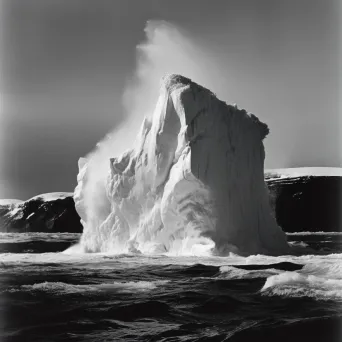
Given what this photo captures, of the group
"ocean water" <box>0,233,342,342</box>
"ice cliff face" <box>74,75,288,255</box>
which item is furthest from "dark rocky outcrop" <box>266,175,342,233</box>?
"ocean water" <box>0,233,342,342</box>

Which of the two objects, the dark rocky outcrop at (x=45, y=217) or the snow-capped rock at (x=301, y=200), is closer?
the snow-capped rock at (x=301, y=200)

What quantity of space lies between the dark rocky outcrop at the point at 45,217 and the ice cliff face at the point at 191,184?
35.1m

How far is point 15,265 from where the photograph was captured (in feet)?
46.0

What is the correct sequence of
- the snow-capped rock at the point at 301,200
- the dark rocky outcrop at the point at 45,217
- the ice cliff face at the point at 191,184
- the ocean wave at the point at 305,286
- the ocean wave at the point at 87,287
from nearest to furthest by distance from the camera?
the ocean wave at the point at 305,286 → the ocean wave at the point at 87,287 → the ice cliff face at the point at 191,184 → the snow-capped rock at the point at 301,200 → the dark rocky outcrop at the point at 45,217

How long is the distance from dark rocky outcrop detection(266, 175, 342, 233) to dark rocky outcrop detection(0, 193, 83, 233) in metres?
Answer: 24.0

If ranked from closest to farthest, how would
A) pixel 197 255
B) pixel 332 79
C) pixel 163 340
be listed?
pixel 163 340 → pixel 332 79 → pixel 197 255

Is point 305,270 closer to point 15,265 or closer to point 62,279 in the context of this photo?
point 62,279

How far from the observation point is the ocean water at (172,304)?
6.19 m

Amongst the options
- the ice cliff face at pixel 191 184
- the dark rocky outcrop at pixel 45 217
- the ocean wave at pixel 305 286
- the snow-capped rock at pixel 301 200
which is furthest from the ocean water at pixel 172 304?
the dark rocky outcrop at pixel 45 217

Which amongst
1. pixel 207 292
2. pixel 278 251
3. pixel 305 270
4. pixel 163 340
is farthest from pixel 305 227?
pixel 163 340

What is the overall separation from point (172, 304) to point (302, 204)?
46.2 m

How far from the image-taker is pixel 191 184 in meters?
18.4

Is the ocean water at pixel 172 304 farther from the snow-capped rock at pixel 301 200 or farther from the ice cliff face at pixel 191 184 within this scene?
the snow-capped rock at pixel 301 200

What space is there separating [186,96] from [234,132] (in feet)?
8.77
